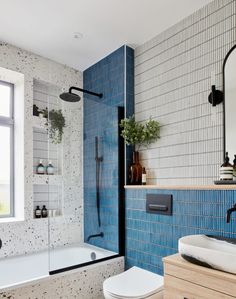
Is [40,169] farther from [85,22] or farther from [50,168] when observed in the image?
[85,22]

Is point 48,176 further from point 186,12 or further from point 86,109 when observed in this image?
point 186,12

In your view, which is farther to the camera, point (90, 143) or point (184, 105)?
point (90, 143)

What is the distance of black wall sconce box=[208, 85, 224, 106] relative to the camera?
2156 mm

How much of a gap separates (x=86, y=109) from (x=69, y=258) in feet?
5.25

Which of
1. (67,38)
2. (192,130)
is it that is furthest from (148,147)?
(67,38)

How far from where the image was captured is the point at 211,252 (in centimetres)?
158

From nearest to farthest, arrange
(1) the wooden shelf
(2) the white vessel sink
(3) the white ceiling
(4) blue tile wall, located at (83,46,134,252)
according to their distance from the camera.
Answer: (2) the white vessel sink → (1) the wooden shelf → (3) the white ceiling → (4) blue tile wall, located at (83,46,134,252)

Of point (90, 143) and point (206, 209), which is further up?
point (90, 143)

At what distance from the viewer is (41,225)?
3.06 meters

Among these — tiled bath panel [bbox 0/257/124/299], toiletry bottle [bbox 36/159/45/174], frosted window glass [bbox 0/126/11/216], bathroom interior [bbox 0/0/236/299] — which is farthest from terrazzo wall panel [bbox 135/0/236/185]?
frosted window glass [bbox 0/126/11/216]

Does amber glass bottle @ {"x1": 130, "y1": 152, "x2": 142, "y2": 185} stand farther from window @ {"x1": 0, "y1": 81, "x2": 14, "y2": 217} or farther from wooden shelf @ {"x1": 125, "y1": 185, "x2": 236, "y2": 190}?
window @ {"x1": 0, "y1": 81, "x2": 14, "y2": 217}

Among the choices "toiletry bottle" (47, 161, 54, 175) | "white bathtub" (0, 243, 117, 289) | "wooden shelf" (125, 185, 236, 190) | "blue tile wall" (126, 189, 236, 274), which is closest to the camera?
"wooden shelf" (125, 185, 236, 190)

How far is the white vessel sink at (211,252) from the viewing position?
1.50m

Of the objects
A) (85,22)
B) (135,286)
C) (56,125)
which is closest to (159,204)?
(135,286)
